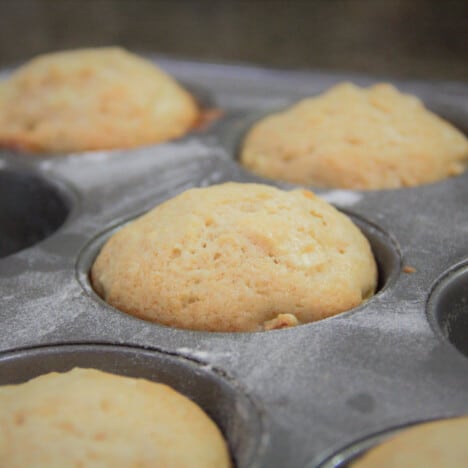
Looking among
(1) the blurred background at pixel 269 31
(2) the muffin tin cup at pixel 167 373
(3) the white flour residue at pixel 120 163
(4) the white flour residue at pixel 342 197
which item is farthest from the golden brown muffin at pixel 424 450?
(1) the blurred background at pixel 269 31

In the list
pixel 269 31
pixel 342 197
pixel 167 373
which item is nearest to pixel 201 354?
pixel 167 373

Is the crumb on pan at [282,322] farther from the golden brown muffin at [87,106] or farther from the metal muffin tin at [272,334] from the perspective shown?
the golden brown muffin at [87,106]

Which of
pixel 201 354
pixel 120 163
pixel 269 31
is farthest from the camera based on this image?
pixel 269 31

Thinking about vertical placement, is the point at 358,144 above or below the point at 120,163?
above

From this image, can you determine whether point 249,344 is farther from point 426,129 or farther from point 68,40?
point 68,40

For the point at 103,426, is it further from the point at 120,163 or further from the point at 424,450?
the point at 120,163

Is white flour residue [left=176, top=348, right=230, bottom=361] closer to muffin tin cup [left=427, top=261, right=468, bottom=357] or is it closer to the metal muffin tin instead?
the metal muffin tin
